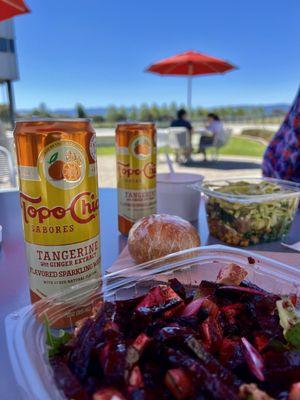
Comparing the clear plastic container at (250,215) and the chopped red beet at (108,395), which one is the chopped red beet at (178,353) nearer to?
the chopped red beet at (108,395)

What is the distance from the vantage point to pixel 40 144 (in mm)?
477

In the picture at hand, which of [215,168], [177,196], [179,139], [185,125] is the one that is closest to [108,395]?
[177,196]

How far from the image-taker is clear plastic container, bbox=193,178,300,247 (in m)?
0.88

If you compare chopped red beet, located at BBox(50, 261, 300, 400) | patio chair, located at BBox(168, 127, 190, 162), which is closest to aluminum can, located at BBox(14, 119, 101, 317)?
chopped red beet, located at BBox(50, 261, 300, 400)

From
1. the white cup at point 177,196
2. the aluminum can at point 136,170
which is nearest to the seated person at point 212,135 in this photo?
the white cup at point 177,196

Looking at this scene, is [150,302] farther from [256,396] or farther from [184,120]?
[184,120]

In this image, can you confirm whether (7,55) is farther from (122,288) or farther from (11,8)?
(122,288)

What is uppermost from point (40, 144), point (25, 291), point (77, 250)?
point (40, 144)

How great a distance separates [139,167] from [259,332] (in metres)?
0.47

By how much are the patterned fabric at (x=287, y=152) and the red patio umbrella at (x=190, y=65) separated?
455 centimetres

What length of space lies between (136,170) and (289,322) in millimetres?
476

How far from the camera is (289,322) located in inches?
17.5

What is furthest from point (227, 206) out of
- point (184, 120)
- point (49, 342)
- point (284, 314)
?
point (184, 120)

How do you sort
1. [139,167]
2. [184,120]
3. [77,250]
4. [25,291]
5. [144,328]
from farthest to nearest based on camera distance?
[184,120] → [139,167] → [25,291] → [77,250] → [144,328]
